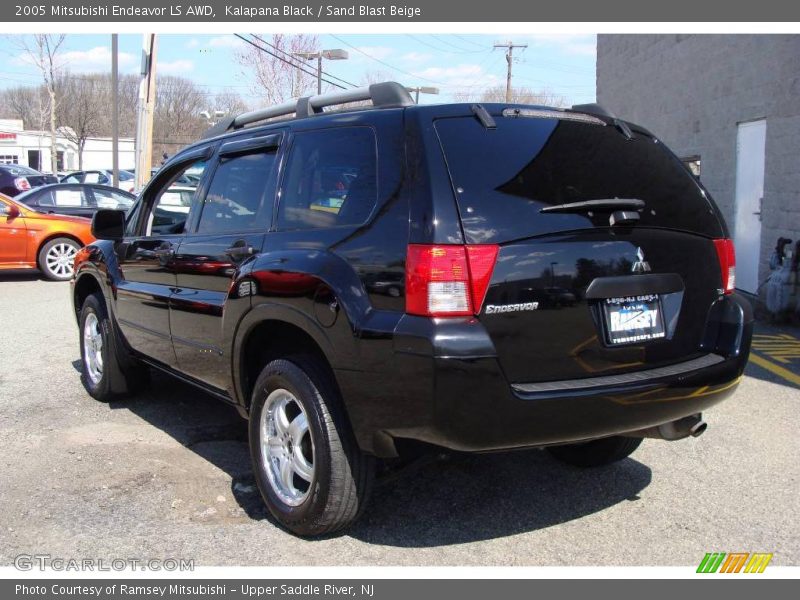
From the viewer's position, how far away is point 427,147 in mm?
3068

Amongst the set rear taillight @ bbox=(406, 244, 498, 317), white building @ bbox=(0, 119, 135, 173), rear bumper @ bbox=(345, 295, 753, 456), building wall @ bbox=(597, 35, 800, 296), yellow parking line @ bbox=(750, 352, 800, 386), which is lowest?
yellow parking line @ bbox=(750, 352, 800, 386)

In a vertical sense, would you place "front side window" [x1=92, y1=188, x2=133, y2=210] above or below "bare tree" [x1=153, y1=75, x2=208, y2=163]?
below

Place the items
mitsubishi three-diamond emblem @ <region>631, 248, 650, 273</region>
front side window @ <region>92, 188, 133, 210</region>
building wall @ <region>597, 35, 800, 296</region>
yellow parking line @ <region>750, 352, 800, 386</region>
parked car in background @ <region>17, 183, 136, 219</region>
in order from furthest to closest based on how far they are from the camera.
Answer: front side window @ <region>92, 188, 133, 210</region>
parked car in background @ <region>17, 183, 136, 219</region>
building wall @ <region>597, 35, 800, 296</region>
yellow parking line @ <region>750, 352, 800, 386</region>
mitsubishi three-diamond emblem @ <region>631, 248, 650, 273</region>

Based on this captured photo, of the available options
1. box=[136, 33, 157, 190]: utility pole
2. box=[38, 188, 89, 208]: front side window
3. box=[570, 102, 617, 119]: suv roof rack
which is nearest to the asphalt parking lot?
box=[570, 102, 617, 119]: suv roof rack

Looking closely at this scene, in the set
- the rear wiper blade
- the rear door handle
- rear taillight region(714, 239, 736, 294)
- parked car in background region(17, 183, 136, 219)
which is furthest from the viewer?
parked car in background region(17, 183, 136, 219)

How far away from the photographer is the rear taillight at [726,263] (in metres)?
3.60

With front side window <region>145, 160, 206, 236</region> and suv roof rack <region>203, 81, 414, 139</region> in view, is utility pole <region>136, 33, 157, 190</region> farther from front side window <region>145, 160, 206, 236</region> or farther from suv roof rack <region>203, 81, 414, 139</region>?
suv roof rack <region>203, 81, 414, 139</region>

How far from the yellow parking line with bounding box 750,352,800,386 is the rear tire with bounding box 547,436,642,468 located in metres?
2.68

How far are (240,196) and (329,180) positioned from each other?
814 mm

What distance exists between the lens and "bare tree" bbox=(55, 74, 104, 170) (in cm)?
6575

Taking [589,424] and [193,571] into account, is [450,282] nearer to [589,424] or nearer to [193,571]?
[589,424]

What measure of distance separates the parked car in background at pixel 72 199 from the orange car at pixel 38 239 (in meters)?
1.59

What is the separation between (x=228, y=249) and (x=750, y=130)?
8721 millimetres

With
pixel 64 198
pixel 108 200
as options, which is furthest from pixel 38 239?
pixel 108 200
